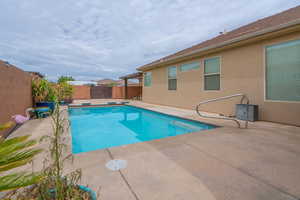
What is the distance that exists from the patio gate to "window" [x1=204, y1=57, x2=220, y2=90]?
14435mm

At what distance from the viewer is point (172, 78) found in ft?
31.4

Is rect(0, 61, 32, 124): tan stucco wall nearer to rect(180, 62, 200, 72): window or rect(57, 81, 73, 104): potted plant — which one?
rect(57, 81, 73, 104): potted plant

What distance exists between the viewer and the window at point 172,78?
935cm

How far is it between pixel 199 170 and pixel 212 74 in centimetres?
587

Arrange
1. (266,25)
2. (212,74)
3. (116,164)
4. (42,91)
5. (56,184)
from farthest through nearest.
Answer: (42,91), (212,74), (266,25), (116,164), (56,184)

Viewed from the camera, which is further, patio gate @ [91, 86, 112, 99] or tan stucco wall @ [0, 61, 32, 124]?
patio gate @ [91, 86, 112, 99]

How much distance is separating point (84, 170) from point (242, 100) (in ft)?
20.1

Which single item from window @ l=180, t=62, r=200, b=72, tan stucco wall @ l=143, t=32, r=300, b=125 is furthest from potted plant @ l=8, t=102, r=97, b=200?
window @ l=180, t=62, r=200, b=72

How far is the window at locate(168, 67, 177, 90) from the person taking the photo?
935 centimetres

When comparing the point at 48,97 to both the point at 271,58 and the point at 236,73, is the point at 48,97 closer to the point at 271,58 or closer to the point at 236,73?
the point at 236,73

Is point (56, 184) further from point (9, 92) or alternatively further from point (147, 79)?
point (147, 79)

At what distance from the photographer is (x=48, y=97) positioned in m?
7.41

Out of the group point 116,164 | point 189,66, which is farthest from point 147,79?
point 116,164

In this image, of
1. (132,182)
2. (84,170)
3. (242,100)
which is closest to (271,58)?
(242,100)
